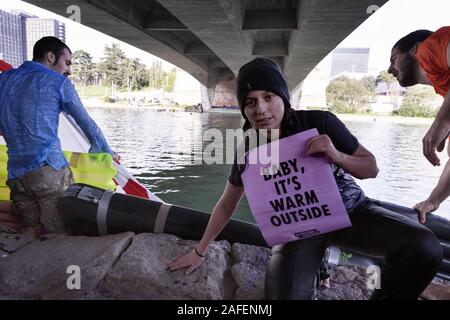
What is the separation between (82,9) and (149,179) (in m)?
5.57

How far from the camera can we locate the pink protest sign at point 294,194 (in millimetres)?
2100

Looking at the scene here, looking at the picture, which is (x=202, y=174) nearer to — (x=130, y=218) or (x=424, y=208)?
(x=130, y=218)

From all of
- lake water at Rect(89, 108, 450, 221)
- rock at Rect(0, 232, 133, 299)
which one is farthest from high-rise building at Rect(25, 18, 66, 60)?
rock at Rect(0, 232, 133, 299)

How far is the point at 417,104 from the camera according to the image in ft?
161

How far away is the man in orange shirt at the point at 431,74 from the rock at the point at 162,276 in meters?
1.44

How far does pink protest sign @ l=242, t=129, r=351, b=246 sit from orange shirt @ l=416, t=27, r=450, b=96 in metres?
1.20

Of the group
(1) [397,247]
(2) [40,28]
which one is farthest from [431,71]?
(2) [40,28]

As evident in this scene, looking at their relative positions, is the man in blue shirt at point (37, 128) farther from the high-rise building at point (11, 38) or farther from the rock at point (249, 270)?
the high-rise building at point (11, 38)

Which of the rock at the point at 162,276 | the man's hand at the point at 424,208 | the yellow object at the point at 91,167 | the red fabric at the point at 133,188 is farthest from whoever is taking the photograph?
the red fabric at the point at 133,188

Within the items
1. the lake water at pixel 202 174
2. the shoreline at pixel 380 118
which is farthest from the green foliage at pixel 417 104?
the lake water at pixel 202 174

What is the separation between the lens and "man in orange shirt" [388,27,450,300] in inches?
92.7

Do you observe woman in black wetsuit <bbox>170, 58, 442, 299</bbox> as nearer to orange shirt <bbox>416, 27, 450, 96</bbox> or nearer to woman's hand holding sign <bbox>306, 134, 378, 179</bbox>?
woman's hand holding sign <bbox>306, 134, 378, 179</bbox>

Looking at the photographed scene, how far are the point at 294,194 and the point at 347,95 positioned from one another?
63.0 m
